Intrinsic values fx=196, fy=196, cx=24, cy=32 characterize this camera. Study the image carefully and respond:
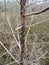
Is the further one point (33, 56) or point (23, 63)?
point (33, 56)

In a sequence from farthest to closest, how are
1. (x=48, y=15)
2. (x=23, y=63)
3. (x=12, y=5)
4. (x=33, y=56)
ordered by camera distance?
(x=48, y=15) < (x=33, y=56) < (x=12, y=5) < (x=23, y=63)

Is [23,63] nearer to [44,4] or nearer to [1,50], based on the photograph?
[44,4]

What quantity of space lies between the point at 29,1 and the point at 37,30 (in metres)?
2.23

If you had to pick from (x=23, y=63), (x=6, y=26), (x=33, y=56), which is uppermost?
(x=6, y=26)

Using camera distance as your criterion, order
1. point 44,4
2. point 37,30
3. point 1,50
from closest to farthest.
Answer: point 44,4
point 1,50
point 37,30

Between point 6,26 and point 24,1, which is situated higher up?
point 24,1

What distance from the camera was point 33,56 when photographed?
7.50 ft

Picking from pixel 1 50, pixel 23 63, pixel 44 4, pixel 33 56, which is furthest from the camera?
pixel 1 50

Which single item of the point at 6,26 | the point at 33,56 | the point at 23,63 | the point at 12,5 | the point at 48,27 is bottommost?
the point at 48,27

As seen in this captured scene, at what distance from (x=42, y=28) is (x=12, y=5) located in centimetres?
198

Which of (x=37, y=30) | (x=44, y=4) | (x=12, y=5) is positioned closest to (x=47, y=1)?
(x=44, y=4)

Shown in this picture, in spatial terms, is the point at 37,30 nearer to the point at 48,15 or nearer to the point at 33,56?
the point at 48,15

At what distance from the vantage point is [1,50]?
3.19 m

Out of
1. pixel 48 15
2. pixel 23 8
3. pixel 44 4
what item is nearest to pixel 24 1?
pixel 23 8
